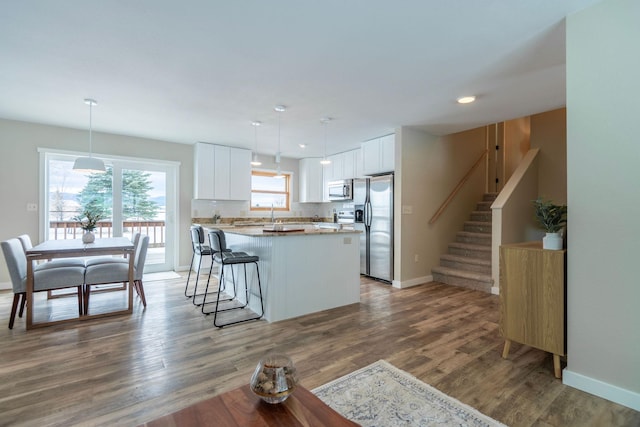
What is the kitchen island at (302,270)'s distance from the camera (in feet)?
10.2

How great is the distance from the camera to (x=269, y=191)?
22.0 ft

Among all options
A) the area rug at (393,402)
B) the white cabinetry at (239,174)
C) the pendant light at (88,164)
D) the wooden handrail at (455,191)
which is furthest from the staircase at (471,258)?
the pendant light at (88,164)

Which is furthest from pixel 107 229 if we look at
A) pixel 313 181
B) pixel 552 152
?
pixel 552 152

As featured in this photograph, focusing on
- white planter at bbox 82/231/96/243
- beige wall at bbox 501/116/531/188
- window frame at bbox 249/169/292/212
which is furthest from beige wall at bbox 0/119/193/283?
beige wall at bbox 501/116/531/188

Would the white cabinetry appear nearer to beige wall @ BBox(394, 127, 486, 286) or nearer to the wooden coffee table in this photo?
beige wall @ BBox(394, 127, 486, 286)

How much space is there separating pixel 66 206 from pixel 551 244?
20.5ft

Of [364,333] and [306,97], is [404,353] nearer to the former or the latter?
[364,333]

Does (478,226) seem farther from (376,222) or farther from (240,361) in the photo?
(240,361)

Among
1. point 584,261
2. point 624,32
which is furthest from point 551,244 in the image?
point 624,32

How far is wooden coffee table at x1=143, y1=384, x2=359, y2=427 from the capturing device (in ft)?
3.46

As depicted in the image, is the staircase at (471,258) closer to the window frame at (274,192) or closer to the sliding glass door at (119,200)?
the window frame at (274,192)

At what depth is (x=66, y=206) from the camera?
459cm

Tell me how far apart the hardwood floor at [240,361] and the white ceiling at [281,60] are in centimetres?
246

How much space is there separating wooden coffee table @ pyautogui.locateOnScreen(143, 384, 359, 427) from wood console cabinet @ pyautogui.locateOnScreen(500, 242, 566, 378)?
182 cm
